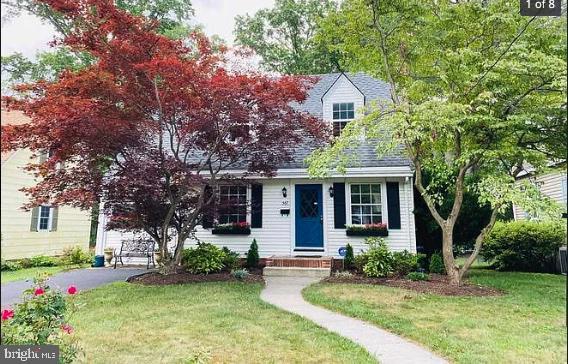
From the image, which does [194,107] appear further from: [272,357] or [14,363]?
[14,363]

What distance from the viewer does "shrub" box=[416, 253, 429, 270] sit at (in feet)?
28.0

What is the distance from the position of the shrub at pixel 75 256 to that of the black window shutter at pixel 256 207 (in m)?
4.86

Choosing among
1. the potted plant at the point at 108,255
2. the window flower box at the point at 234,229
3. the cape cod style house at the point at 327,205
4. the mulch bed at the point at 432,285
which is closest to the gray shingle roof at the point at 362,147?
the cape cod style house at the point at 327,205

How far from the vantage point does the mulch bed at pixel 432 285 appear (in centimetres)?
615

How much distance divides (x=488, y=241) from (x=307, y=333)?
8310 millimetres

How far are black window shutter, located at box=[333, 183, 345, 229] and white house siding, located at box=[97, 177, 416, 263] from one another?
11 centimetres

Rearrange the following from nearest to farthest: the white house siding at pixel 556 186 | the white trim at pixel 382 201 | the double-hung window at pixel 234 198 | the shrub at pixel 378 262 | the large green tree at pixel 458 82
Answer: the white house siding at pixel 556 186
the large green tree at pixel 458 82
the shrub at pixel 378 262
the white trim at pixel 382 201
the double-hung window at pixel 234 198

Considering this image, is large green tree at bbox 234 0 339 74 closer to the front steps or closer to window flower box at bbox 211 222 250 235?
window flower box at bbox 211 222 250 235

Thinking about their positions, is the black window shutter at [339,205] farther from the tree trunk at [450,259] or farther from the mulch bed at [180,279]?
the tree trunk at [450,259]

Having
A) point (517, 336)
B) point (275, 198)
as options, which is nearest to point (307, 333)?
point (517, 336)

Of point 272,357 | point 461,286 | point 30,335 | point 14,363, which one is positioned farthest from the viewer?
point 461,286

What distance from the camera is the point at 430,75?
6.71 m

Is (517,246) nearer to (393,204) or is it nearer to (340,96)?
(393,204)

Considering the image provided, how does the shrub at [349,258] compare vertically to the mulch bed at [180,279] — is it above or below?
above
